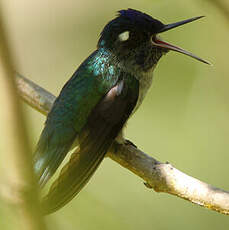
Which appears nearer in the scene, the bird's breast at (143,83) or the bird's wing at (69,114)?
the bird's wing at (69,114)

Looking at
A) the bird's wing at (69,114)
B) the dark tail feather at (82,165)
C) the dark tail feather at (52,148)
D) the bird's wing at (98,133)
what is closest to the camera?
the dark tail feather at (82,165)

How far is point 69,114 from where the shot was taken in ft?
12.0

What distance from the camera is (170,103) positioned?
214 inches

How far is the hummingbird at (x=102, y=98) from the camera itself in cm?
342

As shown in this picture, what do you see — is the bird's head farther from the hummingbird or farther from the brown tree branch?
the brown tree branch

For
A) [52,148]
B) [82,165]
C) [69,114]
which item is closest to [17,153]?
[82,165]

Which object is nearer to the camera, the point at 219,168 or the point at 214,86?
the point at 219,168

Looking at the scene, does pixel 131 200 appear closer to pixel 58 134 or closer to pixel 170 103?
pixel 170 103

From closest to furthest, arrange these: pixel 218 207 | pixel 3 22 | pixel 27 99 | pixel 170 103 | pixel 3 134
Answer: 1. pixel 3 22
2. pixel 3 134
3. pixel 218 207
4. pixel 27 99
5. pixel 170 103

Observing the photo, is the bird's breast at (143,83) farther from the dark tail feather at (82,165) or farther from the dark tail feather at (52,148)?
the dark tail feather at (52,148)

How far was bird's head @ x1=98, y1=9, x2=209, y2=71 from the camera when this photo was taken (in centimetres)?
398

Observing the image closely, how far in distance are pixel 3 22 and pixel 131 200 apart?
3869mm

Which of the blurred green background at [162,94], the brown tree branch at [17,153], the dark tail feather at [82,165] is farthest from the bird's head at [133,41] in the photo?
the brown tree branch at [17,153]

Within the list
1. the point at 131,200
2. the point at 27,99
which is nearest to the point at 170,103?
the point at 131,200
